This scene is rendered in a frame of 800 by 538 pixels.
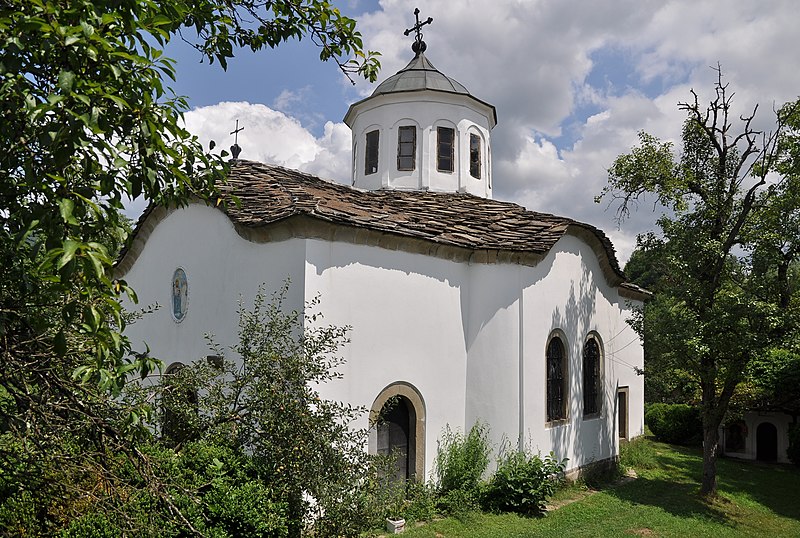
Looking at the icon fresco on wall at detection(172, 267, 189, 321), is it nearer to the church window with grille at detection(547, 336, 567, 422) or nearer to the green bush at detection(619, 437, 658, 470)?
the church window with grille at detection(547, 336, 567, 422)

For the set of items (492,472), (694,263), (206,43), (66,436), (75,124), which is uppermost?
(206,43)

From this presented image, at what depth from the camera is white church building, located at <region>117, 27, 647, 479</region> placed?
8.95 meters

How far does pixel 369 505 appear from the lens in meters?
6.23

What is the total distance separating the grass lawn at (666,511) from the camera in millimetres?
8773

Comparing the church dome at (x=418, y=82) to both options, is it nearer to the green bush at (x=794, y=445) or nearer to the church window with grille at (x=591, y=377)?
the church window with grille at (x=591, y=377)

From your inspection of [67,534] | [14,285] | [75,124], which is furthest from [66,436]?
[75,124]

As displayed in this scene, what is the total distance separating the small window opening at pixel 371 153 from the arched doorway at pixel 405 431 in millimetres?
6726

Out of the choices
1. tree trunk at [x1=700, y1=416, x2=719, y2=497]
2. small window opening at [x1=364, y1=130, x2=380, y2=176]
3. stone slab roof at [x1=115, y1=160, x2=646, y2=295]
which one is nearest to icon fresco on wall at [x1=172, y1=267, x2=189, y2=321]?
stone slab roof at [x1=115, y1=160, x2=646, y2=295]

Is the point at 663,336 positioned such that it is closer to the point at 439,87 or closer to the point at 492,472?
the point at 492,472

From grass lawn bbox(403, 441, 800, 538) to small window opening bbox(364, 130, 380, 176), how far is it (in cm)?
855

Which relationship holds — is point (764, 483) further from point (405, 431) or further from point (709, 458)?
point (405, 431)

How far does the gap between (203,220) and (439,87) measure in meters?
7.25

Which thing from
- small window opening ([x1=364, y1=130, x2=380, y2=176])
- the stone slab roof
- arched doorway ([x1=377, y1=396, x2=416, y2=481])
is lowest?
arched doorway ([x1=377, y1=396, x2=416, y2=481])

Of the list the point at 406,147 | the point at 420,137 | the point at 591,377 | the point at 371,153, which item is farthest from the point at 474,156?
the point at 591,377
